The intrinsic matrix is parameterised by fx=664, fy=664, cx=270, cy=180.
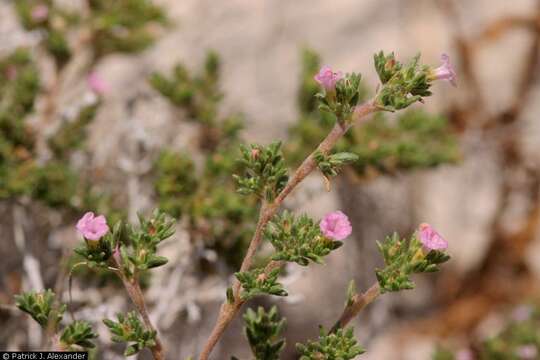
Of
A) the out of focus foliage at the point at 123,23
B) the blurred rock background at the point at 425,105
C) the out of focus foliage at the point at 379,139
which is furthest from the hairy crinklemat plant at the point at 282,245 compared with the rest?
the out of focus foliage at the point at 123,23

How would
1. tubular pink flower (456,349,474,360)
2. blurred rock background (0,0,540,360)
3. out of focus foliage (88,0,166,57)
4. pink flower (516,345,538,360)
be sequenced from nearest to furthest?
pink flower (516,345,538,360), tubular pink flower (456,349,474,360), out of focus foliage (88,0,166,57), blurred rock background (0,0,540,360)

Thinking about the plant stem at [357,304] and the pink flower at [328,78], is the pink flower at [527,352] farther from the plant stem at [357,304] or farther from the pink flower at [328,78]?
the pink flower at [328,78]

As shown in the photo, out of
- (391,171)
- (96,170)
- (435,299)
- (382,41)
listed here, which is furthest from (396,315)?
(96,170)

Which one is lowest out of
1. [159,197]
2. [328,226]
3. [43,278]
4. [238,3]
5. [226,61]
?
[328,226]

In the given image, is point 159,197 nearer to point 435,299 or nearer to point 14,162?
point 14,162

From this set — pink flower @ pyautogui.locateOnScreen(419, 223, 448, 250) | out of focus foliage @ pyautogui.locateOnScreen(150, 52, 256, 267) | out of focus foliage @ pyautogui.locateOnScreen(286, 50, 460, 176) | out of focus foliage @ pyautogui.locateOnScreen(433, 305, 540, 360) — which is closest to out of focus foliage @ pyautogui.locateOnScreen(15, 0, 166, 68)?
out of focus foliage @ pyautogui.locateOnScreen(150, 52, 256, 267)

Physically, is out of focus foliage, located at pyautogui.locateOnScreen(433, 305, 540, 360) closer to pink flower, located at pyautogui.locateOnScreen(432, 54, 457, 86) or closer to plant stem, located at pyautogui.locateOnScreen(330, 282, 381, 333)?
plant stem, located at pyautogui.locateOnScreen(330, 282, 381, 333)
